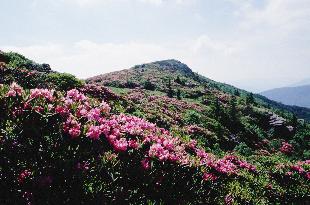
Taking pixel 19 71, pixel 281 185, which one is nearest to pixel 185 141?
pixel 281 185

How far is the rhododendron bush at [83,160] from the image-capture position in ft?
20.1

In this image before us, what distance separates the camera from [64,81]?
2088 cm

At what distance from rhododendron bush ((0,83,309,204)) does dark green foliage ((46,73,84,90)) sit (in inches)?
470

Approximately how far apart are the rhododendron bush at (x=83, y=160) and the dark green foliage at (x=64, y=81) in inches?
470

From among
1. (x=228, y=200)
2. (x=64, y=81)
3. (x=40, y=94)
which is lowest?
(x=228, y=200)

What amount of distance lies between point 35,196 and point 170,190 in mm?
3027

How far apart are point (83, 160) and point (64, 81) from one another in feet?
48.8

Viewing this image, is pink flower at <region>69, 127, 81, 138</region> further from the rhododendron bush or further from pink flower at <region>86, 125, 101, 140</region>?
pink flower at <region>86, 125, 101, 140</region>

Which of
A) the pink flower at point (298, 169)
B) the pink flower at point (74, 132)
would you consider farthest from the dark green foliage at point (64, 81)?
the pink flower at point (74, 132)

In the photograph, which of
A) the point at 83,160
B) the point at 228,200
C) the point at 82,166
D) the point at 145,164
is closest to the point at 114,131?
the point at 145,164

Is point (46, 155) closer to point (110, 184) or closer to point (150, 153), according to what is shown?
point (110, 184)

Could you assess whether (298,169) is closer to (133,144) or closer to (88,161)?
(133,144)

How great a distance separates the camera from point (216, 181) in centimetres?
962

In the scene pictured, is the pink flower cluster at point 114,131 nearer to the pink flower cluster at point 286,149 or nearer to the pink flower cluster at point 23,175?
the pink flower cluster at point 23,175
